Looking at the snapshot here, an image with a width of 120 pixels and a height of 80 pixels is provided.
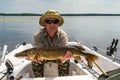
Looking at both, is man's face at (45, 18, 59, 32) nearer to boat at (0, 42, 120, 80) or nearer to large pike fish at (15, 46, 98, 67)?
large pike fish at (15, 46, 98, 67)

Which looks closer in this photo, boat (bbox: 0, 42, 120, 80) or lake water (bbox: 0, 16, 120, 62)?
boat (bbox: 0, 42, 120, 80)

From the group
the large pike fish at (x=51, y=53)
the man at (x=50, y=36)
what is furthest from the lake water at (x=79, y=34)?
the large pike fish at (x=51, y=53)

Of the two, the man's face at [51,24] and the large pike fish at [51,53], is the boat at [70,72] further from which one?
the man's face at [51,24]

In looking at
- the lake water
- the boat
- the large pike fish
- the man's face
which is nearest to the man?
the man's face

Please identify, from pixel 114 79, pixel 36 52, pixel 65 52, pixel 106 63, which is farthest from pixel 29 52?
pixel 106 63

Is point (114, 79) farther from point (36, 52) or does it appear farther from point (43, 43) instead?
point (43, 43)

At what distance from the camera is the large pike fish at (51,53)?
481 centimetres

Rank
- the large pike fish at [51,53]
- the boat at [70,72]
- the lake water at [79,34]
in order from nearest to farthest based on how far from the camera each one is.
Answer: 1. the boat at [70,72]
2. the large pike fish at [51,53]
3. the lake water at [79,34]

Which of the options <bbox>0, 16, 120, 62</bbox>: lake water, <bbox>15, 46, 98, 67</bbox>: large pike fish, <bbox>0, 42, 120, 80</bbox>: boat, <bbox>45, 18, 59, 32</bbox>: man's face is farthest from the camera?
<bbox>0, 16, 120, 62</bbox>: lake water

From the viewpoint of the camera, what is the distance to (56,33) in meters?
5.46

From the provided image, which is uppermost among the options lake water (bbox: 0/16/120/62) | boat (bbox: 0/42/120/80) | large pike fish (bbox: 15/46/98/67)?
large pike fish (bbox: 15/46/98/67)

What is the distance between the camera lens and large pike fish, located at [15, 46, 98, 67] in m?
4.81

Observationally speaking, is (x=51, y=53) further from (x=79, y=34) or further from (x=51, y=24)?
(x=79, y=34)

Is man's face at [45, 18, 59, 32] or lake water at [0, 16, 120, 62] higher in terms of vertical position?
man's face at [45, 18, 59, 32]
